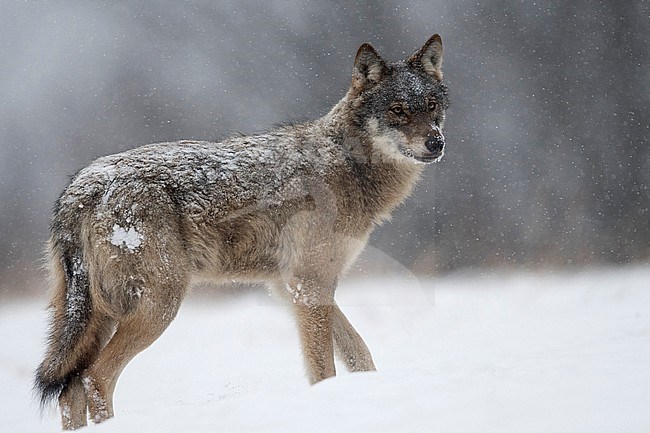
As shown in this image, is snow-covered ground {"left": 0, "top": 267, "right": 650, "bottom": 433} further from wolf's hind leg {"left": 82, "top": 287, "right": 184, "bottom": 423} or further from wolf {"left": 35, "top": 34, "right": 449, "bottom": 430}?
wolf {"left": 35, "top": 34, "right": 449, "bottom": 430}

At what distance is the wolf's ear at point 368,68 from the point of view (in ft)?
15.1

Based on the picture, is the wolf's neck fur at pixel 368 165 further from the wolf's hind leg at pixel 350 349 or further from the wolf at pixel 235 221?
the wolf's hind leg at pixel 350 349

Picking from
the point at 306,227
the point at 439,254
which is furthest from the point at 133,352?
the point at 439,254

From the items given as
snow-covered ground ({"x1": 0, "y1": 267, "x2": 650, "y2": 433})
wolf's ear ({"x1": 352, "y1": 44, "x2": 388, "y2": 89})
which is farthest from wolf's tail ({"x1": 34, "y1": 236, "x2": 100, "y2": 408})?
wolf's ear ({"x1": 352, "y1": 44, "x2": 388, "y2": 89})

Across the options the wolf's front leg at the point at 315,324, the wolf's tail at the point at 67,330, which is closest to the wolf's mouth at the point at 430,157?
the wolf's front leg at the point at 315,324

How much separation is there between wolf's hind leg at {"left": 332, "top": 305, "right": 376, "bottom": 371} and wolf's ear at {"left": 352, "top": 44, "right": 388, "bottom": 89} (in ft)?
5.20

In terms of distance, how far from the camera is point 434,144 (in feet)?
14.2

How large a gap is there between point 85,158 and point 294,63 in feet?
12.4

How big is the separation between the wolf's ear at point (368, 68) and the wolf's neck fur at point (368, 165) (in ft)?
0.44

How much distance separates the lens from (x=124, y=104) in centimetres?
1097

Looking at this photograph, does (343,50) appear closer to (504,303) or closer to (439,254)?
(439,254)

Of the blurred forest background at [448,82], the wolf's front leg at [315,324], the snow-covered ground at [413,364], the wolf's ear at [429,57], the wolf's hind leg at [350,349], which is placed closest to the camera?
the snow-covered ground at [413,364]

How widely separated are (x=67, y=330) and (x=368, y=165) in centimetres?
220

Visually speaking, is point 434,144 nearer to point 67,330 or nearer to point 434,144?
point 434,144
